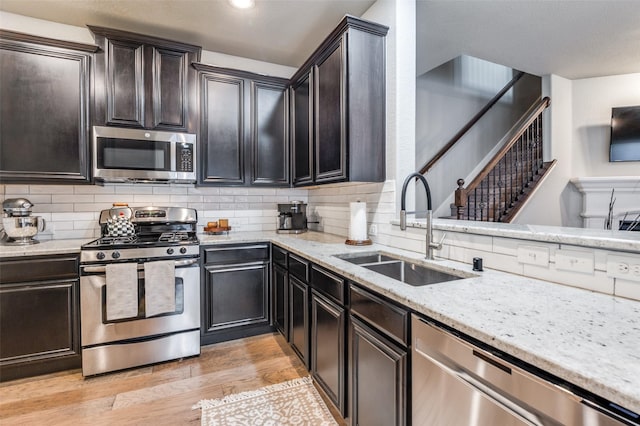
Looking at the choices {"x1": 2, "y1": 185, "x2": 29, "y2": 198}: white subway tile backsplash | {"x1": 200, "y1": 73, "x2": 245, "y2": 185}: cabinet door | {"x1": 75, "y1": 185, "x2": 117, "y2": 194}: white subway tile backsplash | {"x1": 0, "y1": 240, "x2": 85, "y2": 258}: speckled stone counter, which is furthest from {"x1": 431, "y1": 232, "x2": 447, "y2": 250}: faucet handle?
{"x1": 2, "y1": 185, "x2": 29, "y2": 198}: white subway tile backsplash

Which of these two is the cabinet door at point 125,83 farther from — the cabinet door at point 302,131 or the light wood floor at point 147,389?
the light wood floor at point 147,389

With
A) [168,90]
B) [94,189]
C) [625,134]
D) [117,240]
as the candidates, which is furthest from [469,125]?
[94,189]

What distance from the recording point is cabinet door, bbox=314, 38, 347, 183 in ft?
7.38

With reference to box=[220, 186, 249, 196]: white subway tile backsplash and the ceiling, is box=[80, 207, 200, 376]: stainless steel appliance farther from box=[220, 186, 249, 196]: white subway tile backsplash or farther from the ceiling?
the ceiling

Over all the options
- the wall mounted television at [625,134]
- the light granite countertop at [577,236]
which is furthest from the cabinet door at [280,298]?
the wall mounted television at [625,134]

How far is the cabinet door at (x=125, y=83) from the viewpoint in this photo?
2.57 m

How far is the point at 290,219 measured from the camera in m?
3.26

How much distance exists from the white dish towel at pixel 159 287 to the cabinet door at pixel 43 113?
99cm

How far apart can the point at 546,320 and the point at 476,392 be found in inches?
12.1

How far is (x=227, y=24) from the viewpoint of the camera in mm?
2711

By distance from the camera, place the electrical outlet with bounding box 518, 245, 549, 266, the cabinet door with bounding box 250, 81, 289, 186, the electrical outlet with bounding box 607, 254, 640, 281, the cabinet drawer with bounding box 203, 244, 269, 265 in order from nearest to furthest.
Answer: the electrical outlet with bounding box 607, 254, 640, 281, the electrical outlet with bounding box 518, 245, 549, 266, the cabinet drawer with bounding box 203, 244, 269, 265, the cabinet door with bounding box 250, 81, 289, 186

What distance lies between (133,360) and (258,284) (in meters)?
1.08

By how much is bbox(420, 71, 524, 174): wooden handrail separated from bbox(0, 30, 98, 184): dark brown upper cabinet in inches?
151

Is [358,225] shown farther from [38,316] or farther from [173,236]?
[38,316]
